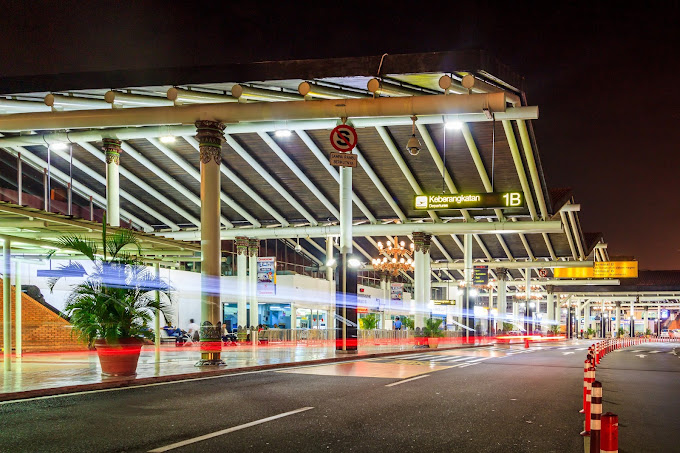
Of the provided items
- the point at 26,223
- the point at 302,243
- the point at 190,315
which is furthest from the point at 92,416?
the point at 302,243

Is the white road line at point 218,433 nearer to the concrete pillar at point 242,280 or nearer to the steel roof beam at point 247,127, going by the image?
the steel roof beam at point 247,127

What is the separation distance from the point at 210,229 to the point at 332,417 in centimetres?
1137

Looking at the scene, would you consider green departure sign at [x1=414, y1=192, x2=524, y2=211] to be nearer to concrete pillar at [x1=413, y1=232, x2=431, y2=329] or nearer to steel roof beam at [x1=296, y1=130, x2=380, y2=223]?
steel roof beam at [x1=296, y1=130, x2=380, y2=223]

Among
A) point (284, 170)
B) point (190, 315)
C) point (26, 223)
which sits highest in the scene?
point (284, 170)

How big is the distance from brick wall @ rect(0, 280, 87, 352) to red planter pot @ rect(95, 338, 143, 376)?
1344 centimetres

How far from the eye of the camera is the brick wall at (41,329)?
1087 inches

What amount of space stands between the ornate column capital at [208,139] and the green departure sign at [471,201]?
855cm

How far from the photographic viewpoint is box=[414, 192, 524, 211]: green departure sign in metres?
24.4

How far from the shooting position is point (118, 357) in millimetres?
14898

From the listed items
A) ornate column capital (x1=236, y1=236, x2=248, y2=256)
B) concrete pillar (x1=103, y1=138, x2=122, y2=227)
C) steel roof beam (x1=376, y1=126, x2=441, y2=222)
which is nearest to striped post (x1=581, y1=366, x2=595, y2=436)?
steel roof beam (x1=376, y1=126, x2=441, y2=222)

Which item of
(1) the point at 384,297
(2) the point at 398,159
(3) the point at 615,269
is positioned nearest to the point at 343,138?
(2) the point at 398,159

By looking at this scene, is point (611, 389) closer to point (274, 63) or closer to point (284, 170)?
point (274, 63)

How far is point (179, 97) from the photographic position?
24047 mm

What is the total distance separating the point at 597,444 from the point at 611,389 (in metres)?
11.0
